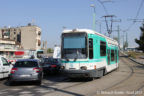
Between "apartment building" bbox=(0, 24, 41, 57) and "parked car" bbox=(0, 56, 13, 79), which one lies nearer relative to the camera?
"parked car" bbox=(0, 56, 13, 79)

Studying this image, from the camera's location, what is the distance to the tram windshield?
13297mm

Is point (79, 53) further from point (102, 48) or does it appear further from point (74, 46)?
point (102, 48)

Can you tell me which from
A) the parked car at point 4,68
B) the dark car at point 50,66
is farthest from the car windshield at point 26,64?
the dark car at point 50,66

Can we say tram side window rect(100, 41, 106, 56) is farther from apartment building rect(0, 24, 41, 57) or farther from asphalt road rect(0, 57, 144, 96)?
apartment building rect(0, 24, 41, 57)

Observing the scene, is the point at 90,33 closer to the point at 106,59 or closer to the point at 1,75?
the point at 106,59

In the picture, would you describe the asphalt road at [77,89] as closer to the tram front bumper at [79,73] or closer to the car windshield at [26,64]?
the tram front bumper at [79,73]

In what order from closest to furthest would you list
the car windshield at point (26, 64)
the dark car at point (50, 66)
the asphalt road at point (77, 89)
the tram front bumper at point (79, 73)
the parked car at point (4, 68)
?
the asphalt road at point (77, 89) < the car windshield at point (26, 64) < the tram front bumper at point (79, 73) < the parked car at point (4, 68) < the dark car at point (50, 66)

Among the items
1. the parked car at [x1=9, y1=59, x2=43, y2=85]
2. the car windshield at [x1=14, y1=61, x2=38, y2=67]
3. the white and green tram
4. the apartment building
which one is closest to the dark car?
the white and green tram

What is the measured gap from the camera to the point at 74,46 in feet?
44.0

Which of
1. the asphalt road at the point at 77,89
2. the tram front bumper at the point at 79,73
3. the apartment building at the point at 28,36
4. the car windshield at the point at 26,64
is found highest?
the apartment building at the point at 28,36

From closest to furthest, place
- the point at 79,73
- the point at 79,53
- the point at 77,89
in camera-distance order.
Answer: the point at 77,89, the point at 79,73, the point at 79,53

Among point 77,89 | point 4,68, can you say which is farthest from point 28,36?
point 77,89

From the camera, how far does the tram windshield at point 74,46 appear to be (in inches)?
523

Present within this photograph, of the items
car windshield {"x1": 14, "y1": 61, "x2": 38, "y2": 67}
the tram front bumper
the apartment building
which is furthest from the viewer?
the apartment building
